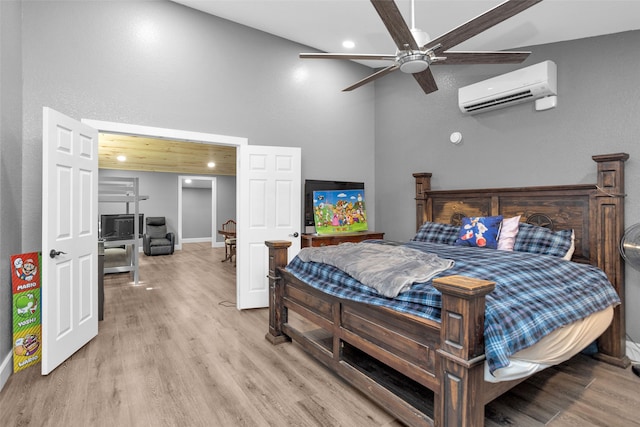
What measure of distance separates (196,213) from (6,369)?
9198mm

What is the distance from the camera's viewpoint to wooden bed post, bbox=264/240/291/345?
2.88 meters

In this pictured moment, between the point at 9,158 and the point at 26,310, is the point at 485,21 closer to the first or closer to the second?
the point at 9,158

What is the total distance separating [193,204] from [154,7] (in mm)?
8371

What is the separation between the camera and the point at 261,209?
13.1ft

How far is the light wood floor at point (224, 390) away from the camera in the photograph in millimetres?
1876

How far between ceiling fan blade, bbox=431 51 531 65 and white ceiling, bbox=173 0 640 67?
0.84 meters

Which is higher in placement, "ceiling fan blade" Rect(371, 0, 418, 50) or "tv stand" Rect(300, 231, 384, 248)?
"ceiling fan blade" Rect(371, 0, 418, 50)

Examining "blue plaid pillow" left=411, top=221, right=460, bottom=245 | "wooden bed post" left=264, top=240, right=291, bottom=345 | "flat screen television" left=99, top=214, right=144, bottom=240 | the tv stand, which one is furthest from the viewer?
"flat screen television" left=99, top=214, right=144, bottom=240

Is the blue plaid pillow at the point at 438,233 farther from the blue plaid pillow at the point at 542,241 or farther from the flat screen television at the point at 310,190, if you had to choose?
the flat screen television at the point at 310,190

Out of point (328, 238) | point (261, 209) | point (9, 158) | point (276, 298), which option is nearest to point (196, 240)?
point (261, 209)

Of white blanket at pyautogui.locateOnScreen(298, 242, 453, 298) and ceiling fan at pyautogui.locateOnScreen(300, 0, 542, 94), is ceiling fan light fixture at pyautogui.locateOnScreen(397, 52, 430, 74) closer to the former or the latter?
ceiling fan at pyautogui.locateOnScreen(300, 0, 542, 94)

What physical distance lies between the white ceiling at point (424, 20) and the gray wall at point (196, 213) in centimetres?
816

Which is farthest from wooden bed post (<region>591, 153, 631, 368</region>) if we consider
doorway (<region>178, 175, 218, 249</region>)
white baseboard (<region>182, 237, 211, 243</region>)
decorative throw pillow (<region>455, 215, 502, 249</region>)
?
white baseboard (<region>182, 237, 211, 243</region>)

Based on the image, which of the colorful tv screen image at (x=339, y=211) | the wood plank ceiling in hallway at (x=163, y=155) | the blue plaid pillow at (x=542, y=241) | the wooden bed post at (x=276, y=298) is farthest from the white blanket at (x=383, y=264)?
the wood plank ceiling in hallway at (x=163, y=155)
